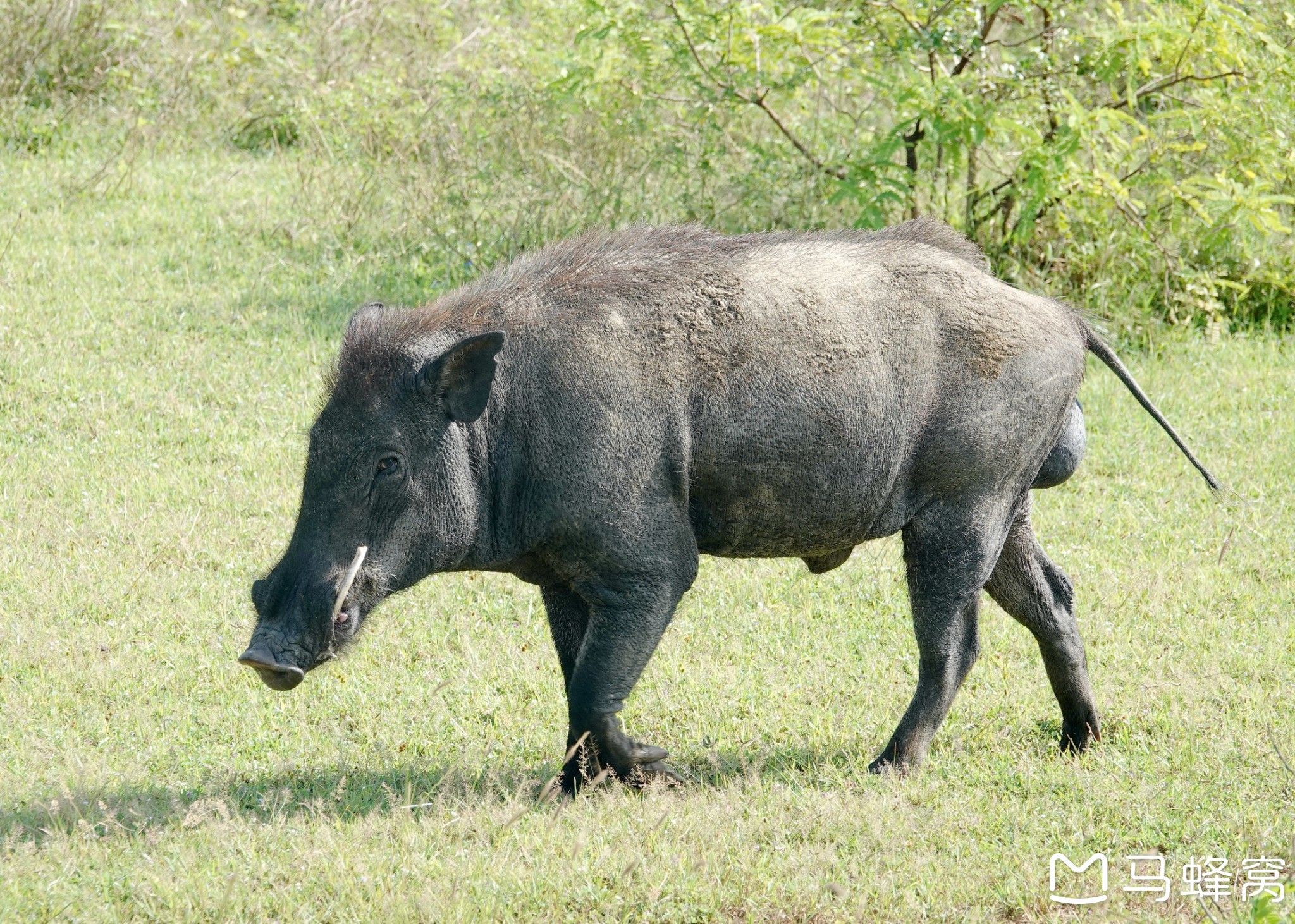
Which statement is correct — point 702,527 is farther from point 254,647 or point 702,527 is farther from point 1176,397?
point 1176,397

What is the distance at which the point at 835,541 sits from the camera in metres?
5.13

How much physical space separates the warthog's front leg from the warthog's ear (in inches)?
26.5

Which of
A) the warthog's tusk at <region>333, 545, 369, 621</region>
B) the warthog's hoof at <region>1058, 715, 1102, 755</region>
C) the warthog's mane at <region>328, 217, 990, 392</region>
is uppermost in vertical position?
the warthog's mane at <region>328, 217, 990, 392</region>

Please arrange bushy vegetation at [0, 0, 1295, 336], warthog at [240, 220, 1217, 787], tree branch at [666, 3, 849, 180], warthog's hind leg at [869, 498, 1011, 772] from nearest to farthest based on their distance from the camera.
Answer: warthog at [240, 220, 1217, 787], warthog's hind leg at [869, 498, 1011, 772], bushy vegetation at [0, 0, 1295, 336], tree branch at [666, 3, 849, 180]

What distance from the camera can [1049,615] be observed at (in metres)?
5.54

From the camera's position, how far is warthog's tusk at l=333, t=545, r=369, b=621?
14.7ft

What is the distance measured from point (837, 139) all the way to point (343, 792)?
704cm

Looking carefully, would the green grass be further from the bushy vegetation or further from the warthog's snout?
the bushy vegetation

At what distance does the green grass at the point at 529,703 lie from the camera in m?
4.39

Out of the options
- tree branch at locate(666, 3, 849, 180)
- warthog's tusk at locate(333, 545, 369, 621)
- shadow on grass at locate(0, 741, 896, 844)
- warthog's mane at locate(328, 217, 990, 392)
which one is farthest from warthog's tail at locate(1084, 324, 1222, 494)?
tree branch at locate(666, 3, 849, 180)

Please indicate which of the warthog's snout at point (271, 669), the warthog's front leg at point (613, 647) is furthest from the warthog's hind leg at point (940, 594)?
the warthog's snout at point (271, 669)

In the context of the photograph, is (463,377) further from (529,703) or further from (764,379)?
(529,703)

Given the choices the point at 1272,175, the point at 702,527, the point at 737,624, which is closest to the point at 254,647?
the point at 702,527

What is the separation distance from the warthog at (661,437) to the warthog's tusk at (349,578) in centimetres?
1
